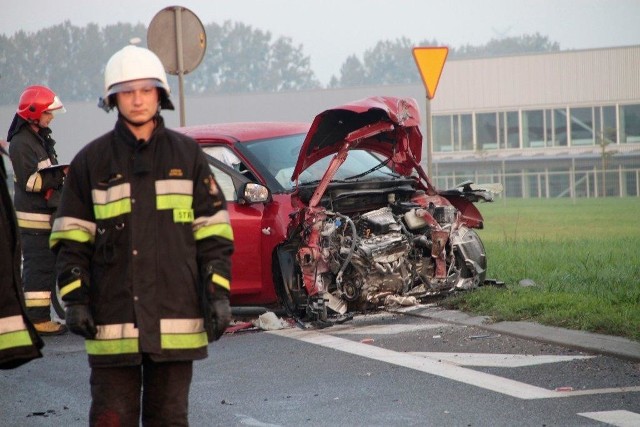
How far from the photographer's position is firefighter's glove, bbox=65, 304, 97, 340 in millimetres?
4695

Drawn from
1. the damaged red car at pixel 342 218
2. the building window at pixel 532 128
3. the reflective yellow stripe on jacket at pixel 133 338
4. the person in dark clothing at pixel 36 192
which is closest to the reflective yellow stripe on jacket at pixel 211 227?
the reflective yellow stripe on jacket at pixel 133 338

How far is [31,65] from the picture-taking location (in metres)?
130

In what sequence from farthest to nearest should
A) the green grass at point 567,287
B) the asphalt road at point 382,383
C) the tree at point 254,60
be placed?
the tree at point 254,60
the green grass at point 567,287
the asphalt road at point 382,383

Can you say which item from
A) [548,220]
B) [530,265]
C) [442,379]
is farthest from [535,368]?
[548,220]

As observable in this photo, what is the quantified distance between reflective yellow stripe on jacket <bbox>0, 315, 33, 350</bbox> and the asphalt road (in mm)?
1795

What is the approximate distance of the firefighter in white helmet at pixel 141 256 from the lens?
474 centimetres

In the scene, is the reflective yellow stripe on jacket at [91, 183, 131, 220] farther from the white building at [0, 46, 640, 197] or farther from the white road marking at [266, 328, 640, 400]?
the white building at [0, 46, 640, 197]

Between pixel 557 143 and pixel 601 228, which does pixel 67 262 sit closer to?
pixel 601 228

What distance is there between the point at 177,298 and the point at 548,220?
28.1 m

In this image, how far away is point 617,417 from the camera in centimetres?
628

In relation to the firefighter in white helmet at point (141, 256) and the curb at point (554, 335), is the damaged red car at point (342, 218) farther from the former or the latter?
the firefighter in white helmet at point (141, 256)

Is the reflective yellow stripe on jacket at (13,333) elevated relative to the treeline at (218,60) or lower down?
lower down

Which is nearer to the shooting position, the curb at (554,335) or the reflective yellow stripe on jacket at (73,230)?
the reflective yellow stripe on jacket at (73,230)

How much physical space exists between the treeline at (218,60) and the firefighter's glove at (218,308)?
106 metres
